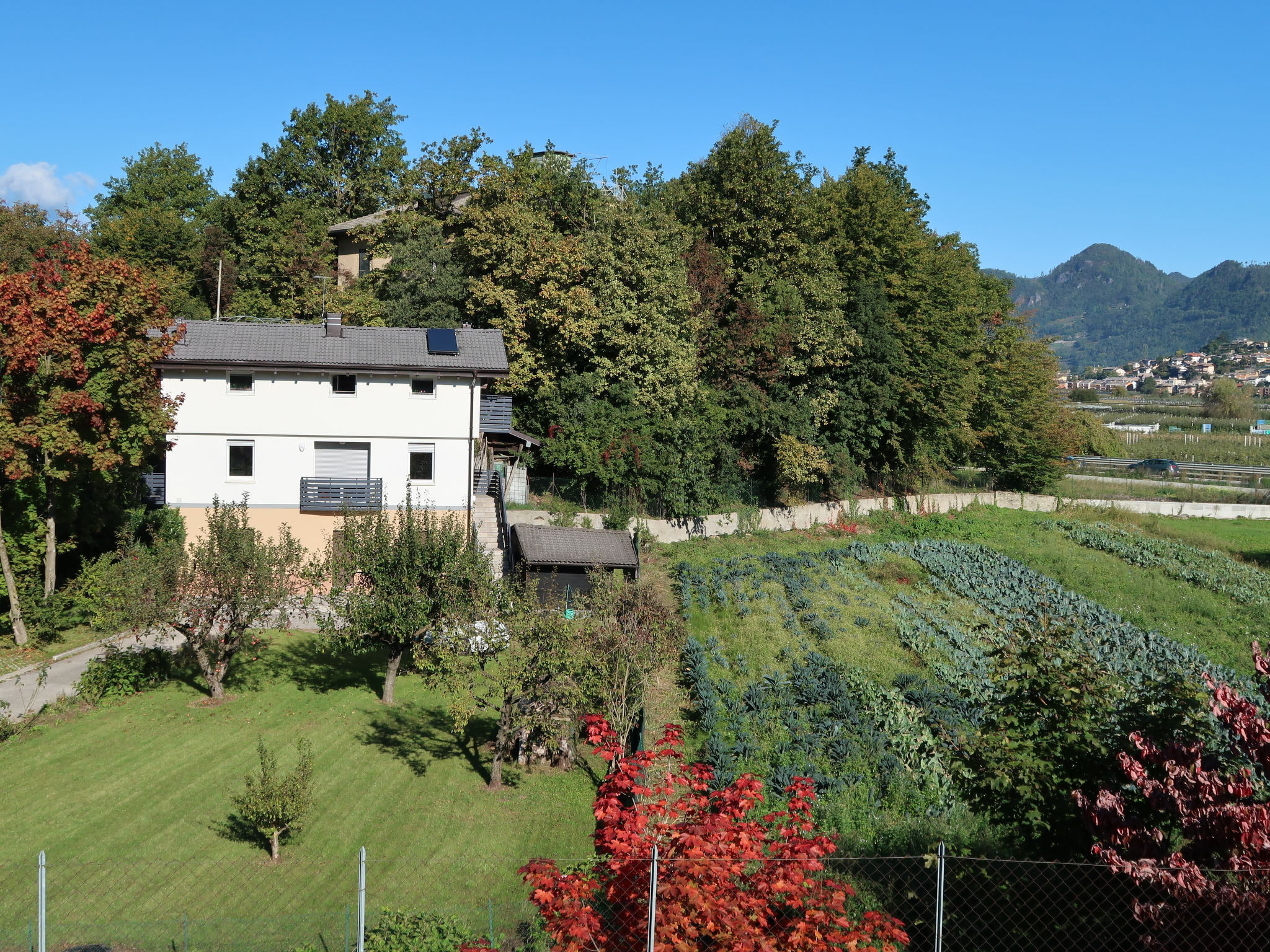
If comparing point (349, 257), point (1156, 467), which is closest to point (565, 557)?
point (349, 257)

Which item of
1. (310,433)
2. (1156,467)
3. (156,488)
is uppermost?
(310,433)

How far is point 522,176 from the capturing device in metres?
41.2

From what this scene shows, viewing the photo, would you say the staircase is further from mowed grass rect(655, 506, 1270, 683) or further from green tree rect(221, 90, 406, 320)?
green tree rect(221, 90, 406, 320)

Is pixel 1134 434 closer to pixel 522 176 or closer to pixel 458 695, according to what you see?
pixel 522 176

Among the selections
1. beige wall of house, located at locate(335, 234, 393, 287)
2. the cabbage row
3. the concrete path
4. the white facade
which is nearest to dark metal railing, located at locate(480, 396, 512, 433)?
the white facade

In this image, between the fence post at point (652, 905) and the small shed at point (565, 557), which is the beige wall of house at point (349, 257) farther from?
the fence post at point (652, 905)

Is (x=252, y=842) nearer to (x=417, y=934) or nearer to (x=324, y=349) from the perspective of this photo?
(x=417, y=934)

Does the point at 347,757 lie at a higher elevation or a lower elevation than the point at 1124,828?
lower

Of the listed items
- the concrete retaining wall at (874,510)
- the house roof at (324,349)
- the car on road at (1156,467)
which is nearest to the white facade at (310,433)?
the house roof at (324,349)

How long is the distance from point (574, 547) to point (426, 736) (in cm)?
972

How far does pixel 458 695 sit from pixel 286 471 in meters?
16.3

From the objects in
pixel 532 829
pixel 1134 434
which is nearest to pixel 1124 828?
pixel 532 829

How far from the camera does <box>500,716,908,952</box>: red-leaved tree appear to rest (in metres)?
8.10

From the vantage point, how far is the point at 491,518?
3152 cm
